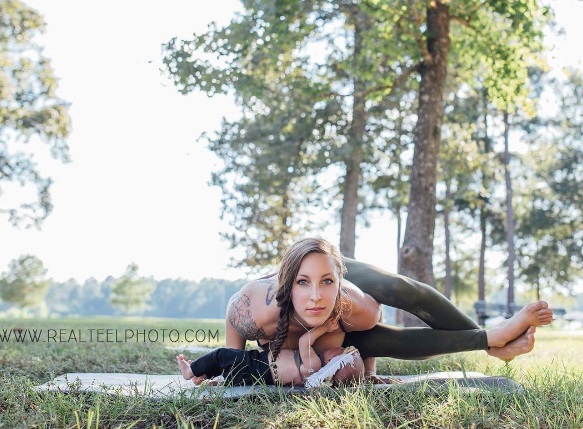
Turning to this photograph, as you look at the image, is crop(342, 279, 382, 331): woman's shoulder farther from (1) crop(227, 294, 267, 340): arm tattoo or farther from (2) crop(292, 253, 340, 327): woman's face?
(1) crop(227, 294, 267, 340): arm tattoo

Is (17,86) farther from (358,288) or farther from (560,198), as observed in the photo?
(560,198)

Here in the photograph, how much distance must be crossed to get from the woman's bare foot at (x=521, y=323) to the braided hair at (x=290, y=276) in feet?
3.71

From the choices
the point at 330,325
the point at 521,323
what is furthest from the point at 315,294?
the point at 521,323

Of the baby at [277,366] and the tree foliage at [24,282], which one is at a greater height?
the baby at [277,366]

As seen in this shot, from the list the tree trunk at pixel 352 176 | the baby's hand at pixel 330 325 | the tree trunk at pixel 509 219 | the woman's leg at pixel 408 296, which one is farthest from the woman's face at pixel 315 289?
the tree trunk at pixel 509 219

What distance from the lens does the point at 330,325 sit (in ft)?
12.5

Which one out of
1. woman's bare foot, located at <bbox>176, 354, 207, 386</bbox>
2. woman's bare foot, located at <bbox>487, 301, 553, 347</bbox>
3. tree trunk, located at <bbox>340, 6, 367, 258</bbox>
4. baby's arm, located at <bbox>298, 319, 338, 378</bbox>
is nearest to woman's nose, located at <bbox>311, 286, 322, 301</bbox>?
baby's arm, located at <bbox>298, 319, 338, 378</bbox>

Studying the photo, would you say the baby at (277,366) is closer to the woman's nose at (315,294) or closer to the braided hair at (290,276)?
the braided hair at (290,276)

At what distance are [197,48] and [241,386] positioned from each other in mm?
8606

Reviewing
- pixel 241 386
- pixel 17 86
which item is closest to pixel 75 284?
pixel 17 86

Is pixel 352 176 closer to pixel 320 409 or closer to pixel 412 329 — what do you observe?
pixel 412 329

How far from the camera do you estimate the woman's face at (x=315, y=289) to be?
3604mm

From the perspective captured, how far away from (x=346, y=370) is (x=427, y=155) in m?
6.86

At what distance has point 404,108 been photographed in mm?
18922
